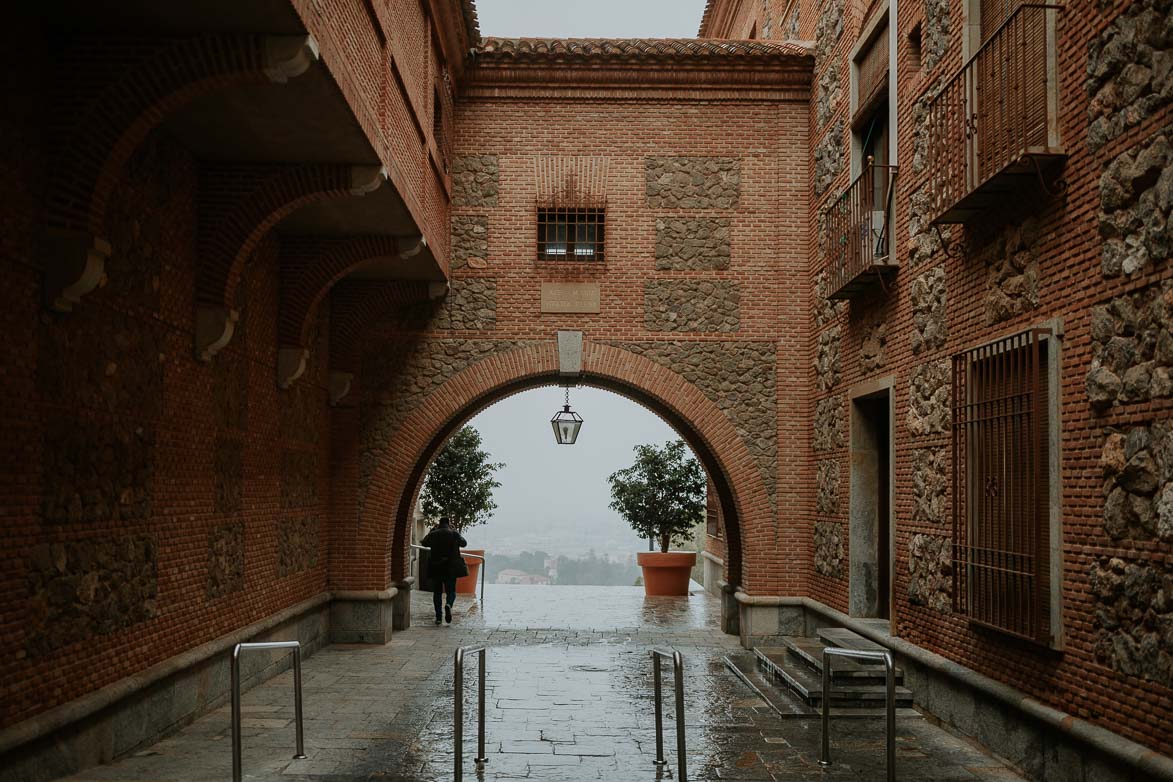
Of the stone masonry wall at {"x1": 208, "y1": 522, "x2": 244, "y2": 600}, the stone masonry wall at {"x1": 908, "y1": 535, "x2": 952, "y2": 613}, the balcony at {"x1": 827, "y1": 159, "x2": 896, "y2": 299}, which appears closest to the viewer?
the stone masonry wall at {"x1": 908, "y1": 535, "x2": 952, "y2": 613}

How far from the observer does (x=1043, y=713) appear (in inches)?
265

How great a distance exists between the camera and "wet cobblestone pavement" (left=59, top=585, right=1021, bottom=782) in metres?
7.14

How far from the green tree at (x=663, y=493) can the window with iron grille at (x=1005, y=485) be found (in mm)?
13318

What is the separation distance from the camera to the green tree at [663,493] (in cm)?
2152

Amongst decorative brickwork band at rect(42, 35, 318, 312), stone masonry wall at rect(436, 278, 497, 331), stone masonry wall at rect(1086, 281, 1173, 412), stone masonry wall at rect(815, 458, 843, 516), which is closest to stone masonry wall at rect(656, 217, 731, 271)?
stone masonry wall at rect(436, 278, 497, 331)

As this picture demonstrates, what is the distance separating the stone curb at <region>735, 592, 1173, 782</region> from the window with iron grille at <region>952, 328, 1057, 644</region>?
16.4 inches

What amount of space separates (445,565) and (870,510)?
262 inches

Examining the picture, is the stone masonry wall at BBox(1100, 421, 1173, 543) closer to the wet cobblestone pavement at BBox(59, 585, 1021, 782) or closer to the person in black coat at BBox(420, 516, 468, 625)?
the wet cobblestone pavement at BBox(59, 585, 1021, 782)

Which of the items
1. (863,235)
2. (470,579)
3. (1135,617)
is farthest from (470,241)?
(1135,617)

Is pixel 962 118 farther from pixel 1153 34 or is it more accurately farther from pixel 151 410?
pixel 151 410

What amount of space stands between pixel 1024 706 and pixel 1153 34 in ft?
13.1

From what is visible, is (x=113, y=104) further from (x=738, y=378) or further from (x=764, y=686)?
(x=738, y=378)

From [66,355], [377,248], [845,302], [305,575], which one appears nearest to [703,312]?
[845,302]

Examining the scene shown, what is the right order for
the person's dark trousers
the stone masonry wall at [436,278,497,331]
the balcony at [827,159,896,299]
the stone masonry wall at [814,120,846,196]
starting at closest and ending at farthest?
1. the balcony at [827,159,896,299]
2. the stone masonry wall at [814,120,846,196]
3. the stone masonry wall at [436,278,497,331]
4. the person's dark trousers
